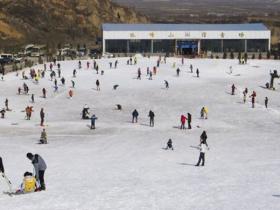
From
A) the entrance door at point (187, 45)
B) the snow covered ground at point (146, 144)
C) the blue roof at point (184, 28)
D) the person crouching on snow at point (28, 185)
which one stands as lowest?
the snow covered ground at point (146, 144)

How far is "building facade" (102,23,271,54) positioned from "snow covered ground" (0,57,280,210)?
70.5 feet

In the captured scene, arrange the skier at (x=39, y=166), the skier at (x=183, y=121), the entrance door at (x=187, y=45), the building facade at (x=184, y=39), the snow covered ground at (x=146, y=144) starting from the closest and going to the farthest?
1. the skier at (x=39, y=166)
2. the snow covered ground at (x=146, y=144)
3. the skier at (x=183, y=121)
4. the building facade at (x=184, y=39)
5. the entrance door at (x=187, y=45)

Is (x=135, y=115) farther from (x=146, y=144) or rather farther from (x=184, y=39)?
(x=184, y=39)

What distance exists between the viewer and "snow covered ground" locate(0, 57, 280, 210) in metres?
20.8

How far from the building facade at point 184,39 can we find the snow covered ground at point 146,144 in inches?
846

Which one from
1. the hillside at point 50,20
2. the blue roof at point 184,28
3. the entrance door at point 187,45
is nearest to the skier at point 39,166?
the blue roof at point 184,28

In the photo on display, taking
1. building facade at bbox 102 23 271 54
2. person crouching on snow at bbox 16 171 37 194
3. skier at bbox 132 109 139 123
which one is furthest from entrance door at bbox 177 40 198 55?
person crouching on snow at bbox 16 171 37 194

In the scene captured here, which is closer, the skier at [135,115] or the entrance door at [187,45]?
the skier at [135,115]

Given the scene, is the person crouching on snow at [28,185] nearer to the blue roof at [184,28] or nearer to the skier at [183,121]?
the skier at [183,121]

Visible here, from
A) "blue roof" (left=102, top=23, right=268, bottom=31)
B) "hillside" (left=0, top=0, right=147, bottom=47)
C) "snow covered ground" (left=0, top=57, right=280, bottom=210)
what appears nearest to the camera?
"snow covered ground" (left=0, top=57, right=280, bottom=210)

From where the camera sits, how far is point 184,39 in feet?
302

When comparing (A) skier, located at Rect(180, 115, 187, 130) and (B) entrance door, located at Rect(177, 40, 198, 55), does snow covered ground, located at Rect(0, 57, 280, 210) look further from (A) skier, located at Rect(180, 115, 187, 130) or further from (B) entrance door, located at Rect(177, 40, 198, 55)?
(B) entrance door, located at Rect(177, 40, 198, 55)

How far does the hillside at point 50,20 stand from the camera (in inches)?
4535

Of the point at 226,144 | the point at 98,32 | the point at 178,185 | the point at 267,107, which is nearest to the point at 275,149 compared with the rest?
the point at 226,144
